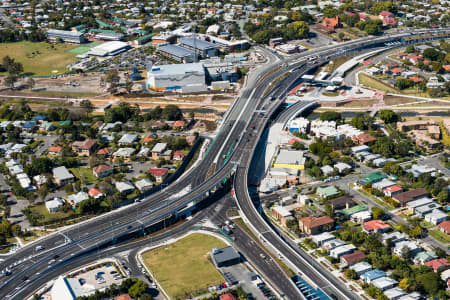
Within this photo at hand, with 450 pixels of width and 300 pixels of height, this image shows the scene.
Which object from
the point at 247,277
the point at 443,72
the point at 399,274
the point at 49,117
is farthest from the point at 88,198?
the point at 443,72

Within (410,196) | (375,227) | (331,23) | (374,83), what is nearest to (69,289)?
(375,227)

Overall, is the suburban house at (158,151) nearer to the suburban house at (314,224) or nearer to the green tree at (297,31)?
the suburban house at (314,224)

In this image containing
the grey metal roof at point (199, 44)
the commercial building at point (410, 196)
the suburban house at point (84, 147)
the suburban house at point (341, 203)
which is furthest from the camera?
the grey metal roof at point (199, 44)

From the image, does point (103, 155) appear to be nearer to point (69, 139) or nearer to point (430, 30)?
point (69, 139)

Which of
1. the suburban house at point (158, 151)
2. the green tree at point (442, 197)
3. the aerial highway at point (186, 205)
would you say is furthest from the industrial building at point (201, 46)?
the green tree at point (442, 197)

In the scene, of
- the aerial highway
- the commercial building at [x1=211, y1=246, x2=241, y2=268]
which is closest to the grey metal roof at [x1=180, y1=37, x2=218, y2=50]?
the aerial highway

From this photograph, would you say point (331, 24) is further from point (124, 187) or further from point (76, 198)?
point (76, 198)

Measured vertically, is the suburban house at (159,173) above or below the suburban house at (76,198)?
above

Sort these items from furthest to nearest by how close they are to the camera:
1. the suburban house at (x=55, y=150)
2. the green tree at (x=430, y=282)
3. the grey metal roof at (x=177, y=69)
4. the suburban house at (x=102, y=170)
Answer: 1. the grey metal roof at (x=177, y=69)
2. the suburban house at (x=55, y=150)
3. the suburban house at (x=102, y=170)
4. the green tree at (x=430, y=282)
